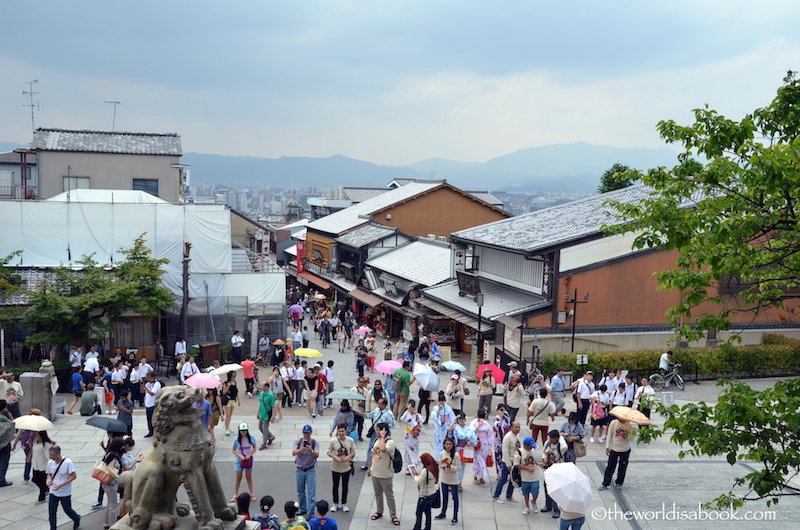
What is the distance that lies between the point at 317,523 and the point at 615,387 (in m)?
10.6

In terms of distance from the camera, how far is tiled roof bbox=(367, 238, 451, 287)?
3316 cm

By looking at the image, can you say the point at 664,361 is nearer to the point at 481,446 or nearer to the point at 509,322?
the point at 509,322

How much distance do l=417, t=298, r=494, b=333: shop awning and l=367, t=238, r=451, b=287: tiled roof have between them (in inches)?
72.7

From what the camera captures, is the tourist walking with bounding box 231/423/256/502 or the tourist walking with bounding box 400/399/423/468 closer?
the tourist walking with bounding box 231/423/256/502

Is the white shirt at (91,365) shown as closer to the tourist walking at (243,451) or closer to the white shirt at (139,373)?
the white shirt at (139,373)

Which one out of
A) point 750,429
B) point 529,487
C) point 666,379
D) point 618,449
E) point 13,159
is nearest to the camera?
point 750,429

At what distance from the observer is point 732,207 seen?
8469mm

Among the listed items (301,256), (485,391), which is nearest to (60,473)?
(485,391)

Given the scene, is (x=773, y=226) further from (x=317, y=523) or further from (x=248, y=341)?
(x=248, y=341)

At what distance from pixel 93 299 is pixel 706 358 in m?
22.3

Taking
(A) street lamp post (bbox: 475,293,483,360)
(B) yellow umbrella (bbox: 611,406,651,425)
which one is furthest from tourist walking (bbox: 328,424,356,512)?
(A) street lamp post (bbox: 475,293,483,360)

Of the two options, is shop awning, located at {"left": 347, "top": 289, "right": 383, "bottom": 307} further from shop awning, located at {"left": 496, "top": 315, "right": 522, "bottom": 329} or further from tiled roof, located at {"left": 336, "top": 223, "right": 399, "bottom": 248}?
shop awning, located at {"left": 496, "top": 315, "right": 522, "bottom": 329}

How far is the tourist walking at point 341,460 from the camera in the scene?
11.5m

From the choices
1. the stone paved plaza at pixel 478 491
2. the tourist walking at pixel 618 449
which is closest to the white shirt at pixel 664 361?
the stone paved plaza at pixel 478 491
